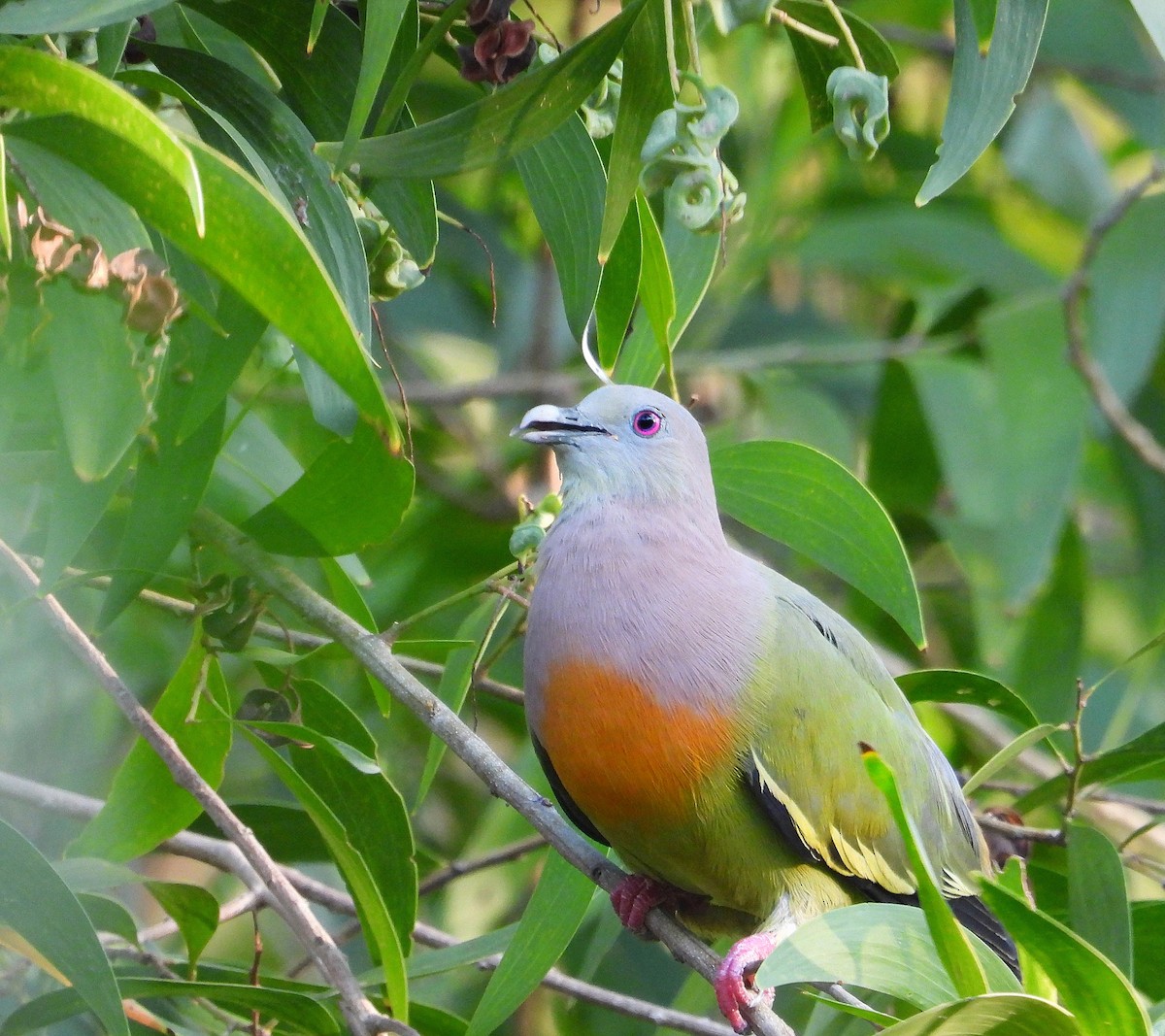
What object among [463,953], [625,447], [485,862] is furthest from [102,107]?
[485,862]

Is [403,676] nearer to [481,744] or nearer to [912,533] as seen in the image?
[481,744]

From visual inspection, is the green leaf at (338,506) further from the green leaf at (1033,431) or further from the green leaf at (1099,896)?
the green leaf at (1033,431)

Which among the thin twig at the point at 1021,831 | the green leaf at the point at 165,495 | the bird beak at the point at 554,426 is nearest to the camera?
the green leaf at the point at 165,495

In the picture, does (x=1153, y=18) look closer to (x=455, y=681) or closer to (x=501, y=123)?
(x=501, y=123)

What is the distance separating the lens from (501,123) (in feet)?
6.31

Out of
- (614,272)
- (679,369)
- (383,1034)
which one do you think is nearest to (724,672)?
(614,272)

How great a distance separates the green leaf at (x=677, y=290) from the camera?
2.77 metres

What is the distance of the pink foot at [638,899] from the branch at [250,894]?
137 millimetres

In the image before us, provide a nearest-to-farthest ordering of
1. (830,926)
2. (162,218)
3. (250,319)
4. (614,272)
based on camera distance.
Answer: (162,218) < (830,926) < (250,319) < (614,272)

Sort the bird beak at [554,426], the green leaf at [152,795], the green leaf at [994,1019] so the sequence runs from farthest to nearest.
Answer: the bird beak at [554,426], the green leaf at [152,795], the green leaf at [994,1019]

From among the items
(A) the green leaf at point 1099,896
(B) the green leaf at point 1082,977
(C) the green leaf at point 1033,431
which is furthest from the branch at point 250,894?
(C) the green leaf at point 1033,431

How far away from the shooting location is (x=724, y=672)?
2.54 meters

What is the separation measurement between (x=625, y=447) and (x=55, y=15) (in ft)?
5.00

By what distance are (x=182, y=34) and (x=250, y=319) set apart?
509mm
